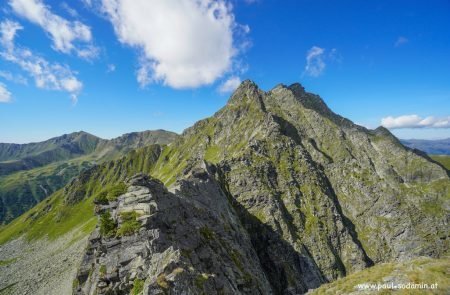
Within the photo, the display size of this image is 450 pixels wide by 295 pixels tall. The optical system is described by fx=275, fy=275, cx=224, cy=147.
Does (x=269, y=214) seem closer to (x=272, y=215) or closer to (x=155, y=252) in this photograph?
(x=272, y=215)

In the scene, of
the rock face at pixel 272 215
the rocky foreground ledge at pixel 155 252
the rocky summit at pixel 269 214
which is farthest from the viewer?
the rock face at pixel 272 215

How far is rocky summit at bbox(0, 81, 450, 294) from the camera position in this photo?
1288 inches

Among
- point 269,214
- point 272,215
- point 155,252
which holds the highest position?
point 155,252

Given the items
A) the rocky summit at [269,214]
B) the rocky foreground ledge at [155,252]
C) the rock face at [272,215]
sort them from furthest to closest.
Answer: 1. the rock face at [272,215]
2. the rocky summit at [269,214]
3. the rocky foreground ledge at [155,252]

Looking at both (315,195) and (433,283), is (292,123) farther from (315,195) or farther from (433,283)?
(433,283)

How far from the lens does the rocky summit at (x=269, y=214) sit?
3272 centimetres

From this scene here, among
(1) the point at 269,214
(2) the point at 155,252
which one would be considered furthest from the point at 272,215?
Result: (2) the point at 155,252

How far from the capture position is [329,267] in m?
100

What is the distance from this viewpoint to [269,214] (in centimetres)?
10338

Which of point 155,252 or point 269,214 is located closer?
point 155,252

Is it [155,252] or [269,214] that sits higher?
[155,252]

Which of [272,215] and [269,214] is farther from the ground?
[269,214]

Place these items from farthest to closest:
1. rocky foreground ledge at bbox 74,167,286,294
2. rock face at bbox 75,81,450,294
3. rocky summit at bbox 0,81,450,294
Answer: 1. rock face at bbox 75,81,450,294
2. rocky summit at bbox 0,81,450,294
3. rocky foreground ledge at bbox 74,167,286,294

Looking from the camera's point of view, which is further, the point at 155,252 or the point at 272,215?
the point at 272,215
